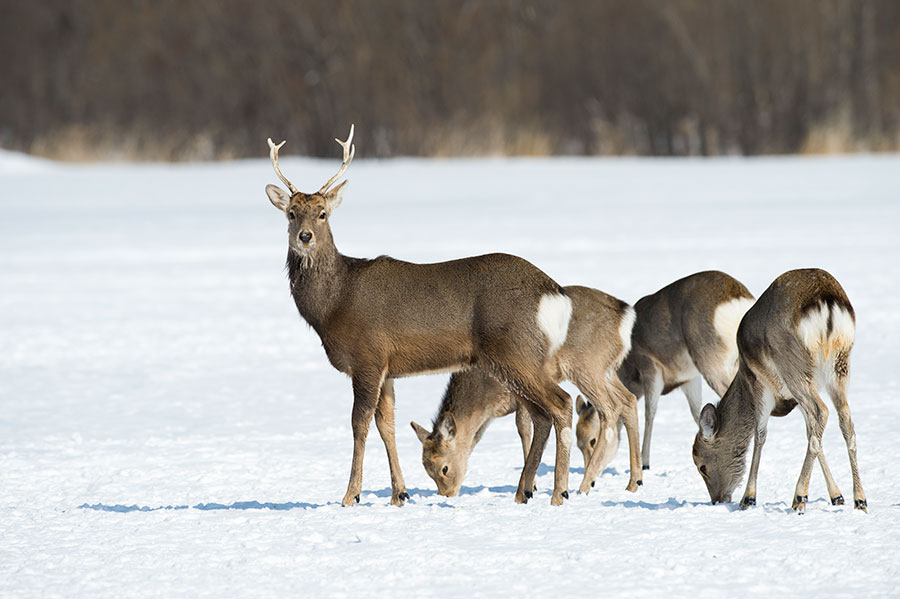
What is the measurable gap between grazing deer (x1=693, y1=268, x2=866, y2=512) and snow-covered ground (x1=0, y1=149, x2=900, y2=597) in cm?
24

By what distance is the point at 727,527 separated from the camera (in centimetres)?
609

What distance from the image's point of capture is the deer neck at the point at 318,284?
695 centimetres

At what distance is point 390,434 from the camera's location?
278 inches

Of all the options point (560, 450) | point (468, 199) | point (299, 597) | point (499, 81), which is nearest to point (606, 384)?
point (560, 450)

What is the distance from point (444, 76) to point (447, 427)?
110ft

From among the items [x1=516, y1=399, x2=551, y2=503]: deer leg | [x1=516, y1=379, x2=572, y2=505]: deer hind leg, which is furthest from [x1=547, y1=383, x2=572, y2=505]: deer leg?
[x1=516, y1=399, x2=551, y2=503]: deer leg

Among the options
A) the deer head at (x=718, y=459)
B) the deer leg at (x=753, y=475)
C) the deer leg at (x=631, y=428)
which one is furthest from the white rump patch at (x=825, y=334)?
the deer leg at (x=631, y=428)

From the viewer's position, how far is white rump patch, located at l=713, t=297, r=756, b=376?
7941 mm

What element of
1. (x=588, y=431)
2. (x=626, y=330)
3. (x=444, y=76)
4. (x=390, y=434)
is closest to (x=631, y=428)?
(x=588, y=431)

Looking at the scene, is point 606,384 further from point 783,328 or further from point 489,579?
point 489,579

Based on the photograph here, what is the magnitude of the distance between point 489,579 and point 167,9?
4200 centimetres

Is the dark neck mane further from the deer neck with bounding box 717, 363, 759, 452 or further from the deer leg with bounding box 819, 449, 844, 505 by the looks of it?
the deer leg with bounding box 819, 449, 844, 505

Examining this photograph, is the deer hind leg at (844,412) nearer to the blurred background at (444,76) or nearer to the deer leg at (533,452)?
the deer leg at (533,452)

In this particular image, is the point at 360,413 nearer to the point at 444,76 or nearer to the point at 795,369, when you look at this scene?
the point at 795,369
